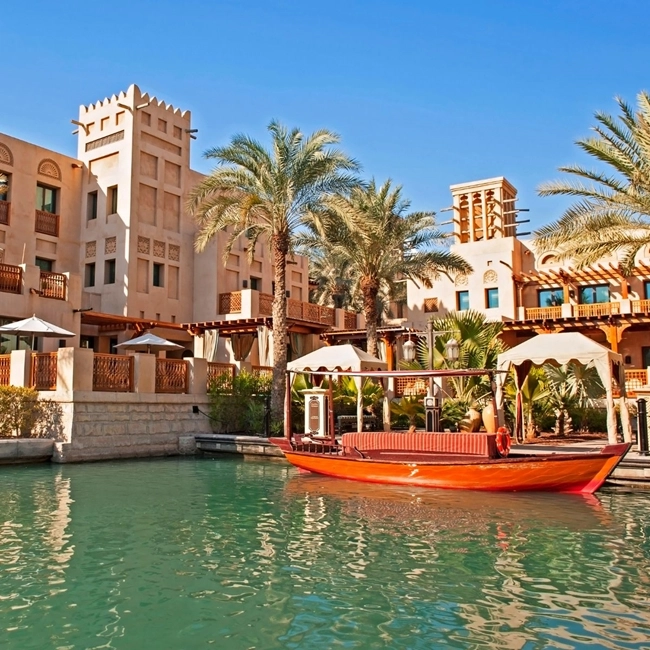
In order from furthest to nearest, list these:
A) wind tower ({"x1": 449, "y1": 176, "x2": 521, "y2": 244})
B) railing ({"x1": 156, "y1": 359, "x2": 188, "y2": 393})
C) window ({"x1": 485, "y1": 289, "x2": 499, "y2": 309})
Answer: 1. wind tower ({"x1": 449, "y1": 176, "x2": 521, "y2": 244})
2. window ({"x1": 485, "y1": 289, "x2": 499, "y2": 309})
3. railing ({"x1": 156, "y1": 359, "x2": 188, "y2": 393})

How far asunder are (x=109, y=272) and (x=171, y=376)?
9.55 metres

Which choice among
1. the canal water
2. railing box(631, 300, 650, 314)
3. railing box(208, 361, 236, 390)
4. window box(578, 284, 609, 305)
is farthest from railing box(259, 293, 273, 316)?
the canal water

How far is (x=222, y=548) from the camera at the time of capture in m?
8.27

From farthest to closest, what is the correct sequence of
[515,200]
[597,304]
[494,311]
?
[515,200] → [494,311] → [597,304]

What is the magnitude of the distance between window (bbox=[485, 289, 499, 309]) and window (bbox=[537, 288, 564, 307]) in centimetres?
212

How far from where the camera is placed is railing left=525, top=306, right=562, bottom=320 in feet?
106

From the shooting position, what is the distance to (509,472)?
486 inches

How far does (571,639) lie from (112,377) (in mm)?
15458

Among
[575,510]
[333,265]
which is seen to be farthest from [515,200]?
[575,510]

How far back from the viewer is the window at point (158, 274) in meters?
28.8

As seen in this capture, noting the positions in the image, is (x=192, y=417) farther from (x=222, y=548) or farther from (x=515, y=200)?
(x=515, y=200)

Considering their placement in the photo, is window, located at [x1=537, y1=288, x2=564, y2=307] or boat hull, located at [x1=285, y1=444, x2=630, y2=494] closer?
boat hull, located at [x1=285, y1=444, x2=630, y2=494]

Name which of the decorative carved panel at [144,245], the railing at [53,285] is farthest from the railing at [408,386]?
the railing at [53,285]

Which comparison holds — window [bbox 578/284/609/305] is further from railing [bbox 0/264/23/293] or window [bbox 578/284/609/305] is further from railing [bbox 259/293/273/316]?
railing [bbox 0/264/23/293]
